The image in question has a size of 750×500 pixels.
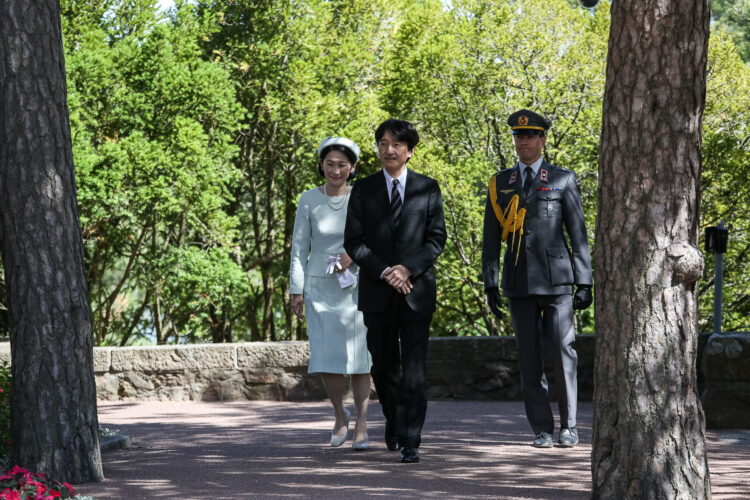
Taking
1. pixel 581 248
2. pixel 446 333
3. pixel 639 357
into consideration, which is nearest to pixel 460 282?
pixel 446 333

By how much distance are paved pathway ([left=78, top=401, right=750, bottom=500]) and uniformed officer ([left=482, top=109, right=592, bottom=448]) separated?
28 centimetres

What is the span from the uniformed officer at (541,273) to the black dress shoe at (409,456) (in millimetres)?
940

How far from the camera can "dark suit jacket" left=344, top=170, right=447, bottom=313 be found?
20.0 ft

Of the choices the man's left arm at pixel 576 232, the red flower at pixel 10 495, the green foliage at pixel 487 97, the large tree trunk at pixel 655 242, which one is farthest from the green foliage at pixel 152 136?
the large tree trunk at pixel 655 242

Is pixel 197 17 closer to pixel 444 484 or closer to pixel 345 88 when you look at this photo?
pixel 345 88

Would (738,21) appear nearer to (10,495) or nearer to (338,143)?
(338,143)

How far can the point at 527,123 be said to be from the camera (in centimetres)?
651

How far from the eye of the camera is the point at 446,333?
17703mm

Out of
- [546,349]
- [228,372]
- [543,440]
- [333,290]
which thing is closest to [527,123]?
[546,349]

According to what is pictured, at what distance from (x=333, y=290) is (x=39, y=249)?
6.43 feet

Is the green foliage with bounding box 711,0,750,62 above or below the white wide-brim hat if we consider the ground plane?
above

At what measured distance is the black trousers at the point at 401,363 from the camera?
5.98m

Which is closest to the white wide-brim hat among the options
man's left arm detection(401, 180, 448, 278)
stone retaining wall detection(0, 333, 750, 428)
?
man's left arm detection(401, 180, 448, 278)

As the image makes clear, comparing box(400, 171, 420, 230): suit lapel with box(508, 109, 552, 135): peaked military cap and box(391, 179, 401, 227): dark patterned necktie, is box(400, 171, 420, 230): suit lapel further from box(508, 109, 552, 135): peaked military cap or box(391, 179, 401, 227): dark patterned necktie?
box(508, 109, 552, 135): peaked military cap
